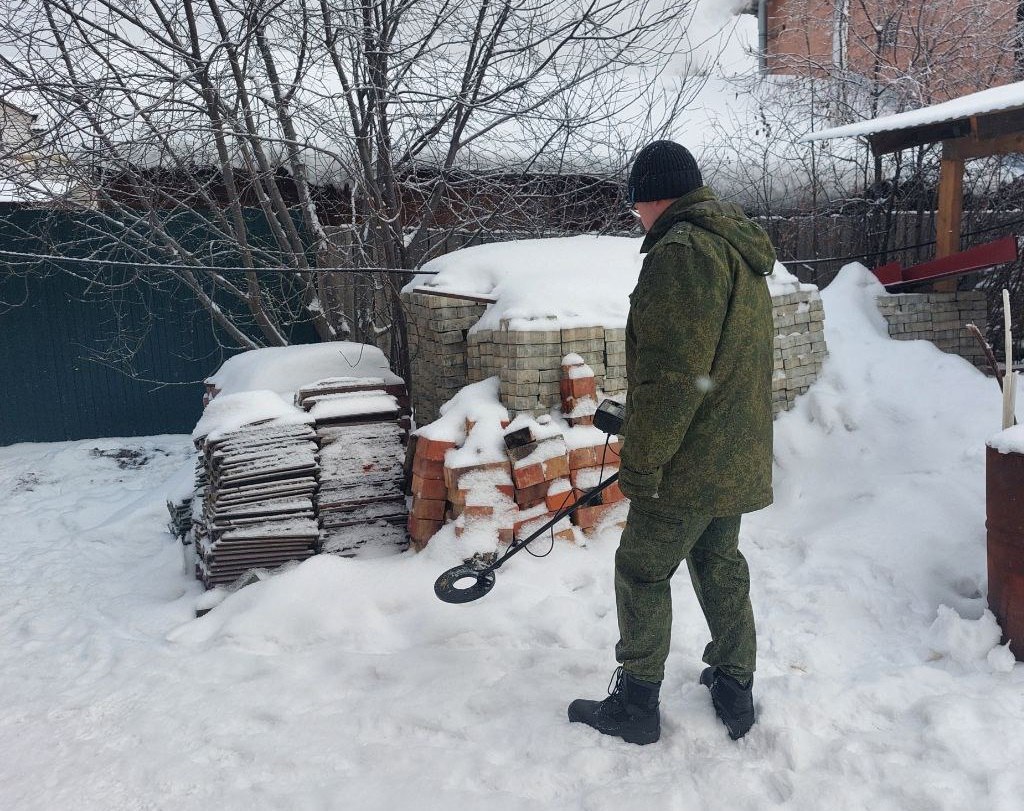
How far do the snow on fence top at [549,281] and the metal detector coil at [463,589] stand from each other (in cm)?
140

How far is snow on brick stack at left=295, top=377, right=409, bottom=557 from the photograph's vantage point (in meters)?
4.29

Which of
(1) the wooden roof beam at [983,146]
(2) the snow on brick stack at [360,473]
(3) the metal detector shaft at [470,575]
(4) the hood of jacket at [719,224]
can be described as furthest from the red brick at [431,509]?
(1) the wooden roof beam at [983,146]

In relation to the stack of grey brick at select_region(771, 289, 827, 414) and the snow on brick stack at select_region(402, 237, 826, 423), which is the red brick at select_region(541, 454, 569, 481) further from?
the stack of grey brick at select_region(771, 289, 827, 414)

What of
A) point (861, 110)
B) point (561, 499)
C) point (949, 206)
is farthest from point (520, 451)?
point (861, 110)

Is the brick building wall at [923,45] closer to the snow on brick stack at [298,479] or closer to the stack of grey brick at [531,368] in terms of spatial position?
the stack of grey brick at [531,368]

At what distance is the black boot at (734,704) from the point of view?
2598 mm

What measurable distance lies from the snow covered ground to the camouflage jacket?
0.81 meters

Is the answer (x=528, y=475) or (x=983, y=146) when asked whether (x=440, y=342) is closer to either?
(x=528, y=475)

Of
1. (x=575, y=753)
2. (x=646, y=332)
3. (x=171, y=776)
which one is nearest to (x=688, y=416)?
(x=646, y=332)

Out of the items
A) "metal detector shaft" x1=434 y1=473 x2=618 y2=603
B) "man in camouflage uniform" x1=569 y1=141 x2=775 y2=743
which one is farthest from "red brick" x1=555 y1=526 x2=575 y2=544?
"man in camouflage uniform" x1=569 y1=141 x2=775 y2=743

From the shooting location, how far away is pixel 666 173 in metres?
2.50

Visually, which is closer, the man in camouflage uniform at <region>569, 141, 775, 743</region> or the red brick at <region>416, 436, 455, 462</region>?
the man in camouflage uniform at <region>569, 141, 775, 743</region>

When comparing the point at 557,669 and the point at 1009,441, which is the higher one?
the point at 1009,441

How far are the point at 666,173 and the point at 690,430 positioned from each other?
2.58 feet
